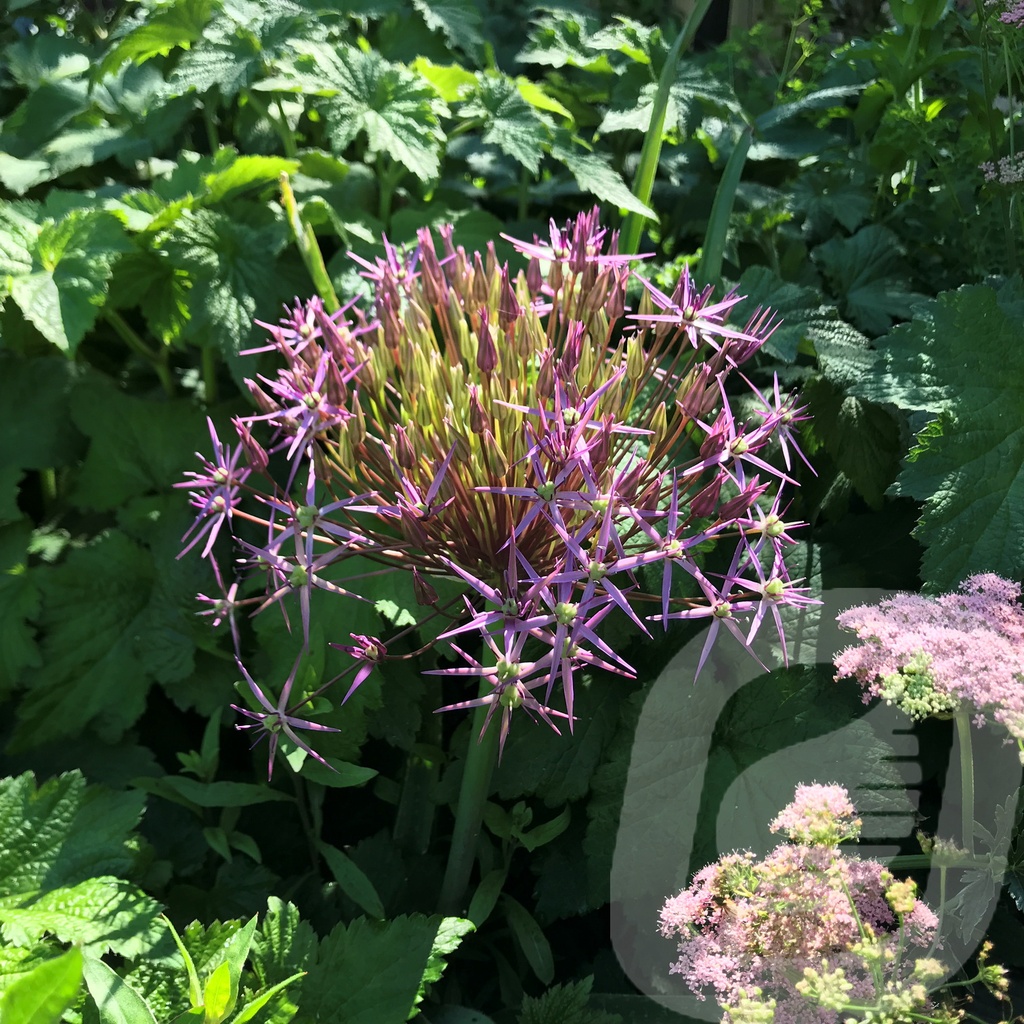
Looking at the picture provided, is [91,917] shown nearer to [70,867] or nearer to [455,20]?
[70,867]

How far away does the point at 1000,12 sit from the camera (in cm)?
103

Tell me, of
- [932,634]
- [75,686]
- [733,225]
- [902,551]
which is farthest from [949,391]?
[75,686]

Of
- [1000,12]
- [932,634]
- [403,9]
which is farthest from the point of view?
[403,9]

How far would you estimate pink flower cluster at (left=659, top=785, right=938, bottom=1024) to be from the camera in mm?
649

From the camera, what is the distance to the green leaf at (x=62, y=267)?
1.14 metres

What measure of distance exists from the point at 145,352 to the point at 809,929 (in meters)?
1.16

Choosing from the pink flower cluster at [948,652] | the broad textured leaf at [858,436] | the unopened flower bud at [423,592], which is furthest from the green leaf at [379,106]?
the pink flower cluster at [948,652]

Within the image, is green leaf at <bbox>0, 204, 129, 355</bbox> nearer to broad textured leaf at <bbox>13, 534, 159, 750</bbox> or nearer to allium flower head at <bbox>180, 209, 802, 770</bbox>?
broad textured leaf at <bbox>13, 534, 159, 750</bbox>

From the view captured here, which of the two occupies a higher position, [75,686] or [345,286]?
[345,286]

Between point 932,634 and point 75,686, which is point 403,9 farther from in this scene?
point 932,634

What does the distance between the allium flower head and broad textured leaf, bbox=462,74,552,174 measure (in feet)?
1.22

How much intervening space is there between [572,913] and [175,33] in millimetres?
1201

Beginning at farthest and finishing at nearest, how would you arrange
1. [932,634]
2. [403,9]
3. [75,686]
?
[403,9], [75,686], [932,634]

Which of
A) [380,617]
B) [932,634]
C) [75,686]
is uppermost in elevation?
[932,634]
